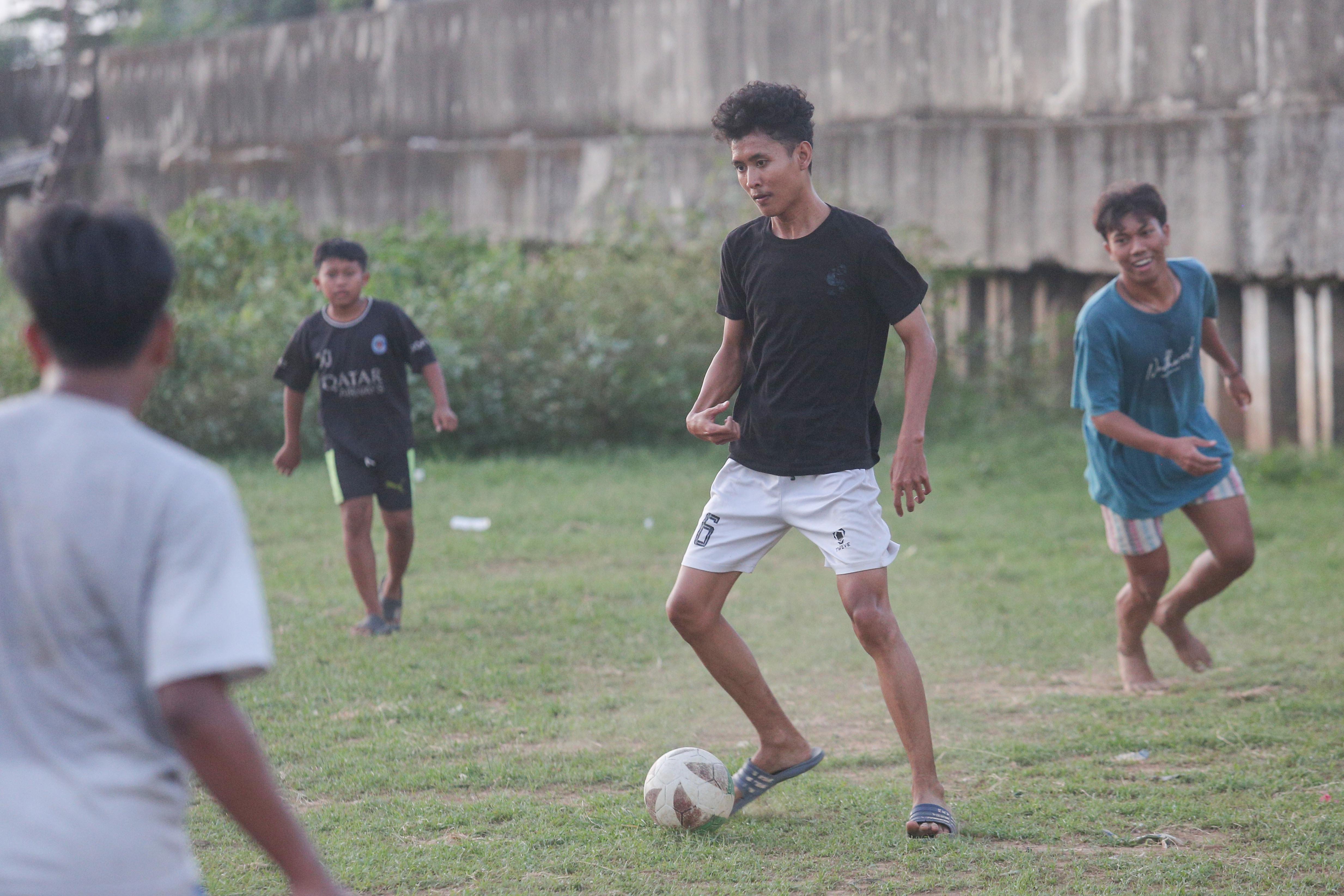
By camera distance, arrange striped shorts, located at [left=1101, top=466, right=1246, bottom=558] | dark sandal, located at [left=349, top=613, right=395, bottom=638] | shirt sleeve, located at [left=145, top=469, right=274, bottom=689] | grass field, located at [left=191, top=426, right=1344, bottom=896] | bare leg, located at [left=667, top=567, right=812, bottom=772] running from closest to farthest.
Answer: shirt sleeve, located at [left=145, top=469, right=274, bottom=689], grass field, located at [left=191, top=426, right=1344, bottom=896], bare leg, located at [left=667, top=567, right=812, bottom=772], striped shorts, located at [left=1101, top=466, right=1246, bottom=558], dark sandal, located at [left=349, top=613, right=395, bottom=638]

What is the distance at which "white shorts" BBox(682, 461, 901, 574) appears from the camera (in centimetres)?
413

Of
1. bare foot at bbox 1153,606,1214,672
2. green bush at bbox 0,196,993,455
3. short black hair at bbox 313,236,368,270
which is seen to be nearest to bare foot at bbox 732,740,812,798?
bare foot at bbox 1153,606,1214,672

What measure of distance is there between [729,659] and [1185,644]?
2551 mm

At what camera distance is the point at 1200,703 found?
17.9ft

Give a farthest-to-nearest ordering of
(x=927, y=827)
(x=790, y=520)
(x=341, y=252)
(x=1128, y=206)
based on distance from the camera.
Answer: (x=341, y=252) → (x=1128, y=206) → (x=790, y=520) → (x=927, y=827)

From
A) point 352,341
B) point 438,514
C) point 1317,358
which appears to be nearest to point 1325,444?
point 1317,358

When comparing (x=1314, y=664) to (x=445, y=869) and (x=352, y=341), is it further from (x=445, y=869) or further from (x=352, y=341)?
(x=352, y=341)

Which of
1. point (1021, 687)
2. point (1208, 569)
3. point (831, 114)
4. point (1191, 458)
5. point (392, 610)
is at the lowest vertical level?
point (1021, 687)

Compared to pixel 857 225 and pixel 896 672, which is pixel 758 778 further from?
pixel 857 225

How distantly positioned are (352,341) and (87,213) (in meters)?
4.66

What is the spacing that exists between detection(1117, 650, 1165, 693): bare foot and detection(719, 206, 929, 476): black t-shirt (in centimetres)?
209

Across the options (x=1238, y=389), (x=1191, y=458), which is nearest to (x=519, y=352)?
(x=1238, y=389)

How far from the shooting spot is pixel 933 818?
403cm

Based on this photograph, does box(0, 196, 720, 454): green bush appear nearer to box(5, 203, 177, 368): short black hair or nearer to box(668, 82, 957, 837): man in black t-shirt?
box(668, 82, 957, 837): man in black t-shirt
